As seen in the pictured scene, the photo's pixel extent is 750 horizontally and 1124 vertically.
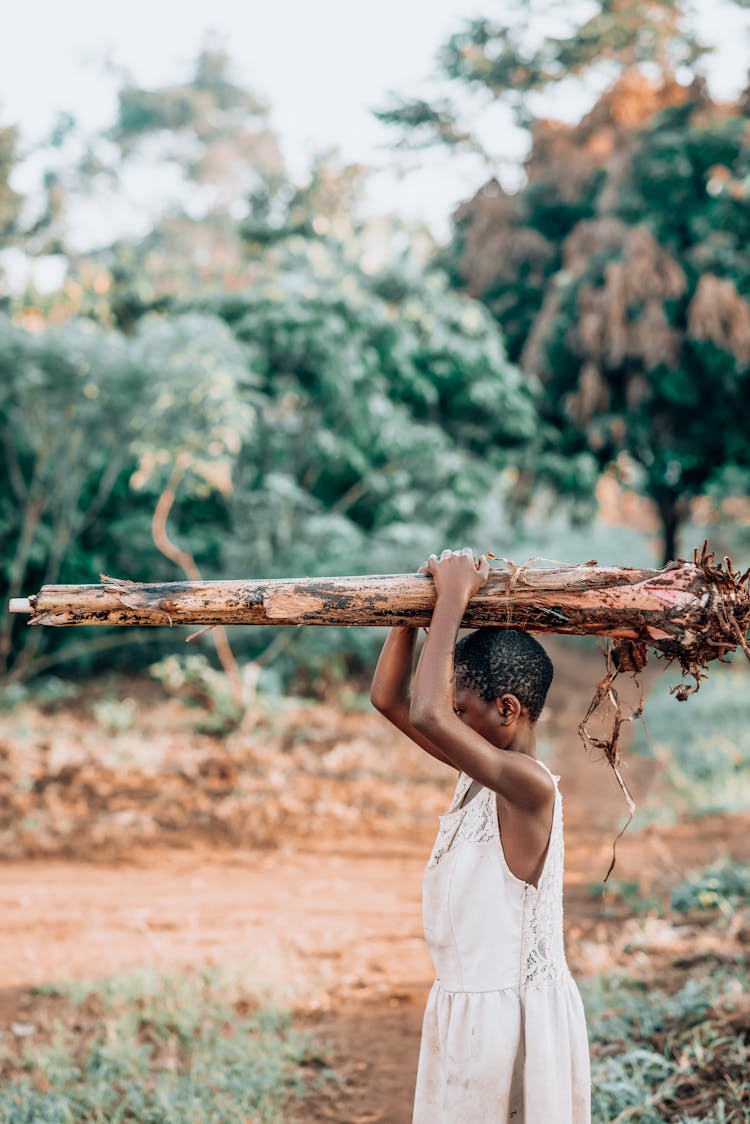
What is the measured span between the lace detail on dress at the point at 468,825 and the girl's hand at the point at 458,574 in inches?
16.9

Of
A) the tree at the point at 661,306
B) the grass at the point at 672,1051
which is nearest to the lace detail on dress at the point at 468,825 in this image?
the grass at the point at 672,1051

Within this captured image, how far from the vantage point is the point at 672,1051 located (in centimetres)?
364

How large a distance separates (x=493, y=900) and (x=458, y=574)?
2.13ft

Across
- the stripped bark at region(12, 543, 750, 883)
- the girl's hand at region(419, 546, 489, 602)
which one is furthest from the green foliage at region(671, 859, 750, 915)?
the girl's hand at region(419, 546, 489, 602)

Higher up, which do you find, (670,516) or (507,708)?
(670,516)

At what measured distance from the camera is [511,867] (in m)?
2.05

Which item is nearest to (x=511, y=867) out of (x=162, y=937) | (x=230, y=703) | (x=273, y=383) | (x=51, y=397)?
(x=162, y=937)

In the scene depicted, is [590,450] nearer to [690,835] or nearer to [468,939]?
[690,835]

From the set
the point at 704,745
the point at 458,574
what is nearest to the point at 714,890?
the point at 458,574

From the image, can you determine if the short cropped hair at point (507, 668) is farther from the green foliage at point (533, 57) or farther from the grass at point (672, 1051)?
the green foliage at point (533, 57)

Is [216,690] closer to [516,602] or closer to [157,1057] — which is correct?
[157,1057]

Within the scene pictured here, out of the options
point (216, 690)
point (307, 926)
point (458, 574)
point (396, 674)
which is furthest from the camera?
point (216, 690)

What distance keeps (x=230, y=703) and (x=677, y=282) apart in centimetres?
701

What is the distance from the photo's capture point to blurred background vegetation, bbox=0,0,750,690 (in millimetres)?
9133
